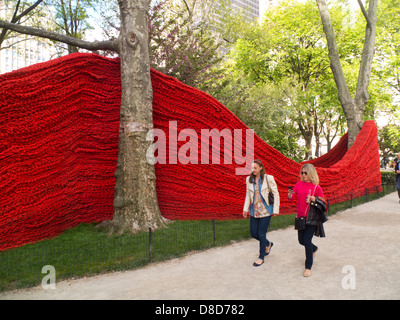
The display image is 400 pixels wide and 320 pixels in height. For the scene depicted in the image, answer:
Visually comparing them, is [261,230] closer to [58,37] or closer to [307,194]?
[307,194]

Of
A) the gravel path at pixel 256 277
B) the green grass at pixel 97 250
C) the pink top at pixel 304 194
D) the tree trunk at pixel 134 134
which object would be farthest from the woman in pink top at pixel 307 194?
the tree trunk at pixel 134 134

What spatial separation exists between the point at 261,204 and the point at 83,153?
447 cm

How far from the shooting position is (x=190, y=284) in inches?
164

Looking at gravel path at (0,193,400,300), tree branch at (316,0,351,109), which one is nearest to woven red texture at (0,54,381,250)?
gravel path at (0,193,400,300)

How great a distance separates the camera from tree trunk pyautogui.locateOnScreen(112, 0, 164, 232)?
696 centimetres

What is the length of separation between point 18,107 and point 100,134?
1845 mm

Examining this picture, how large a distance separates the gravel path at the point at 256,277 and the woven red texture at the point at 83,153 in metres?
2.48

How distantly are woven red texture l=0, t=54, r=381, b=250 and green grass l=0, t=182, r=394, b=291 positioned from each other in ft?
1.88

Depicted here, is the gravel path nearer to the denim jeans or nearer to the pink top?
the denim jeans

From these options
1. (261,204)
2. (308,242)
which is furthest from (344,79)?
(308,242)

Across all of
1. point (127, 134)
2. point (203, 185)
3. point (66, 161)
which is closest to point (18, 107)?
point (66, 161)

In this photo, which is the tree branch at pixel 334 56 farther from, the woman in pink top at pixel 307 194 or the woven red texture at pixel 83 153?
the woman in pink top at pixel 307 194

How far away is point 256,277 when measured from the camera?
4.41m
